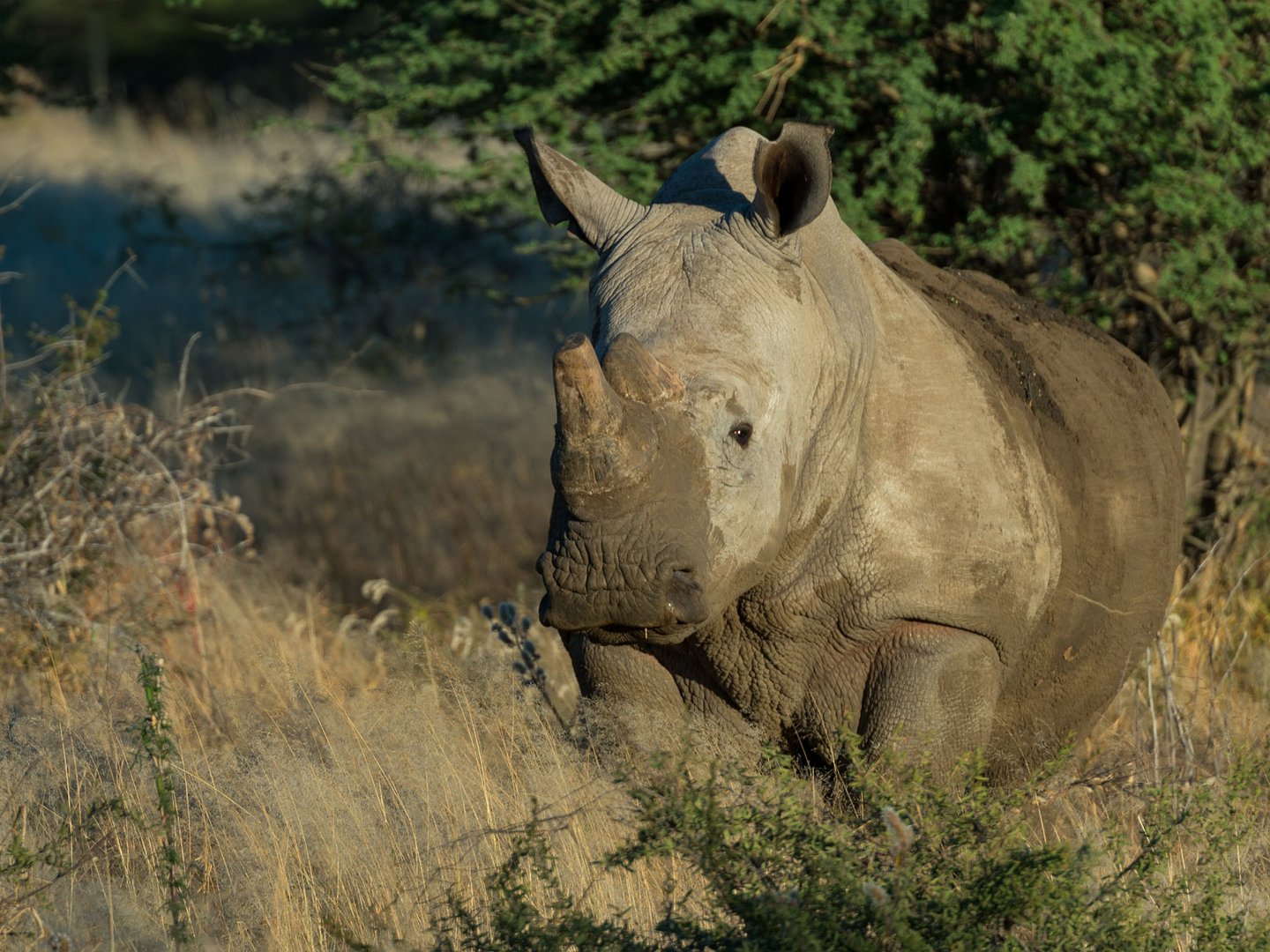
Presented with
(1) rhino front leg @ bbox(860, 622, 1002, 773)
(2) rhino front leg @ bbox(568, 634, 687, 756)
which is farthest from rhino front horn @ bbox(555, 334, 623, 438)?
(1) rhino front leg @ bbox(860, 622, 1002, 773)

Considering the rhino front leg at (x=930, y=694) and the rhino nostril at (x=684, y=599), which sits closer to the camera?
the rhino nostril at (x=684, y=599)

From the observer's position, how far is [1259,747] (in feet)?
19.0

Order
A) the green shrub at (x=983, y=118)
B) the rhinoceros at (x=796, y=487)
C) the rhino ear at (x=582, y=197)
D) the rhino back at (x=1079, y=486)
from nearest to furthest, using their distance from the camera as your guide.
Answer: the rhinoceros at (x=796, y=487)
the rhino ear at (x=582, y=197)
the rhino back at (x=1079, y=486)
the green shrub at (x=983, y=118)

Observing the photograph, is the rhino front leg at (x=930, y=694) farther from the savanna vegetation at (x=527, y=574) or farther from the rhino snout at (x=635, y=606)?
the rhino snout at (x=635, y=606)

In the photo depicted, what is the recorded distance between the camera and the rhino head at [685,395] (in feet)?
13.1

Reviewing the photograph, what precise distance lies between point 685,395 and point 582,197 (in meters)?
1.01

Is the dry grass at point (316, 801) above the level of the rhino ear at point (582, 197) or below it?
below

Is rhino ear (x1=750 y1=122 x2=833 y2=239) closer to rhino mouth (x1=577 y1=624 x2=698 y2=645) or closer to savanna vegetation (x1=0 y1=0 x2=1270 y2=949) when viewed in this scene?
rhino mouth (x1=577 y1=624 x2=698 y2=645)

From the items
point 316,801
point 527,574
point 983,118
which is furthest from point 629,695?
point 527,574

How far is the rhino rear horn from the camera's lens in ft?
13.5

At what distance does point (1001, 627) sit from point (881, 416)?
0.64 meters

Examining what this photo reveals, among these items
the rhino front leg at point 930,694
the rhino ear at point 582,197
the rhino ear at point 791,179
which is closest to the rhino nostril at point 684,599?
the rhino front leg at point 930,694

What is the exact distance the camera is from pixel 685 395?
424 cm

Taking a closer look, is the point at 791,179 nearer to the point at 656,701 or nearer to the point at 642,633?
the point at 642,633
